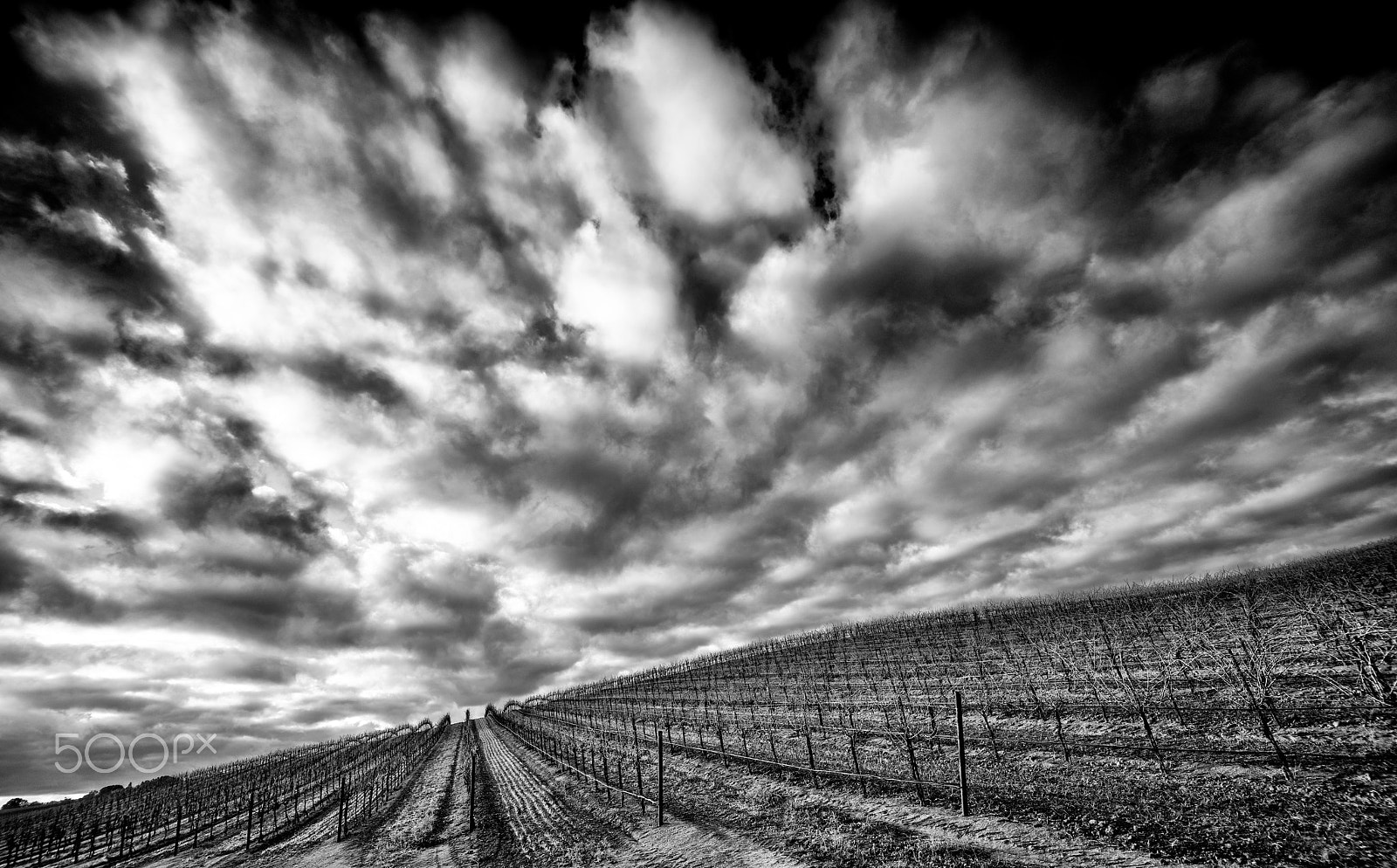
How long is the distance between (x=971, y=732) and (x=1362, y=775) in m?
15.4

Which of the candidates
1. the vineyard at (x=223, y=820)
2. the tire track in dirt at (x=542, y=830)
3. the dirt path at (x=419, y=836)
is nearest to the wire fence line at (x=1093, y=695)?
the tire track in dirt at (x=542, y=830)

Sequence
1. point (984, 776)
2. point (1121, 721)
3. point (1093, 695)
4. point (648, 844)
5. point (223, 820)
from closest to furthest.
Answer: point (648, 844), point (984, 776), point (1121, 721), point (1093, 695), point (223, 820)

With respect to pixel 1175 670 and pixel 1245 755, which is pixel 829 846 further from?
pixel 1175 670

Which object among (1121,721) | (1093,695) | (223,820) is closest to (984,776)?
(1121,721)

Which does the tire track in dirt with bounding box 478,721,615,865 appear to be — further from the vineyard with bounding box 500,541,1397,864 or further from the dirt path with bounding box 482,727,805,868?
the vineyard with bounding box 500,541,1397,864

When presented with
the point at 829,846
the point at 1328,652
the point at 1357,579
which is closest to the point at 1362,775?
the point at 829,846

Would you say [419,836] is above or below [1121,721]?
below

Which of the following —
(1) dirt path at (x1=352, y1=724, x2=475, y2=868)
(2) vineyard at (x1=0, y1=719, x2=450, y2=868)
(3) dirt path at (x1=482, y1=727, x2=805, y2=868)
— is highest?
(3) dirt path at (x1=482, y1=727, x2=805, y2=868)

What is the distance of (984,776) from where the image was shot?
20.1 metres

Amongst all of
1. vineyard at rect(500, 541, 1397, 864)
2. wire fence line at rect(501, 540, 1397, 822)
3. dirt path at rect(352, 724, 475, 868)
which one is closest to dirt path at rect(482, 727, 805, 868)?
vineyard at rect(500, 541, 1397, 864)

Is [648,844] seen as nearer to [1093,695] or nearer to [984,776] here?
[984,776]

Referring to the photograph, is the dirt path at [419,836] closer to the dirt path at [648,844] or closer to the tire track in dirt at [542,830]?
the tire track in dirt at [542,830]

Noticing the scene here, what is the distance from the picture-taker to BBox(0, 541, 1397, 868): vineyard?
13477 millimetres

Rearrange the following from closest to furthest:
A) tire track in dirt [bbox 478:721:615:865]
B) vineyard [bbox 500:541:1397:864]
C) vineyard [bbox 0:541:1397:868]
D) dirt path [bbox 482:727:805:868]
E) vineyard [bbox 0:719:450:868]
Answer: vineyard [bbox 0:541:1397:868], vineyard [bbox 500:541:1397:864], dirt path [bbox 482:727:805:868], tire track in dirt [bbox 478:721:615:865], vineyard [bbox 0:719:450:868]
